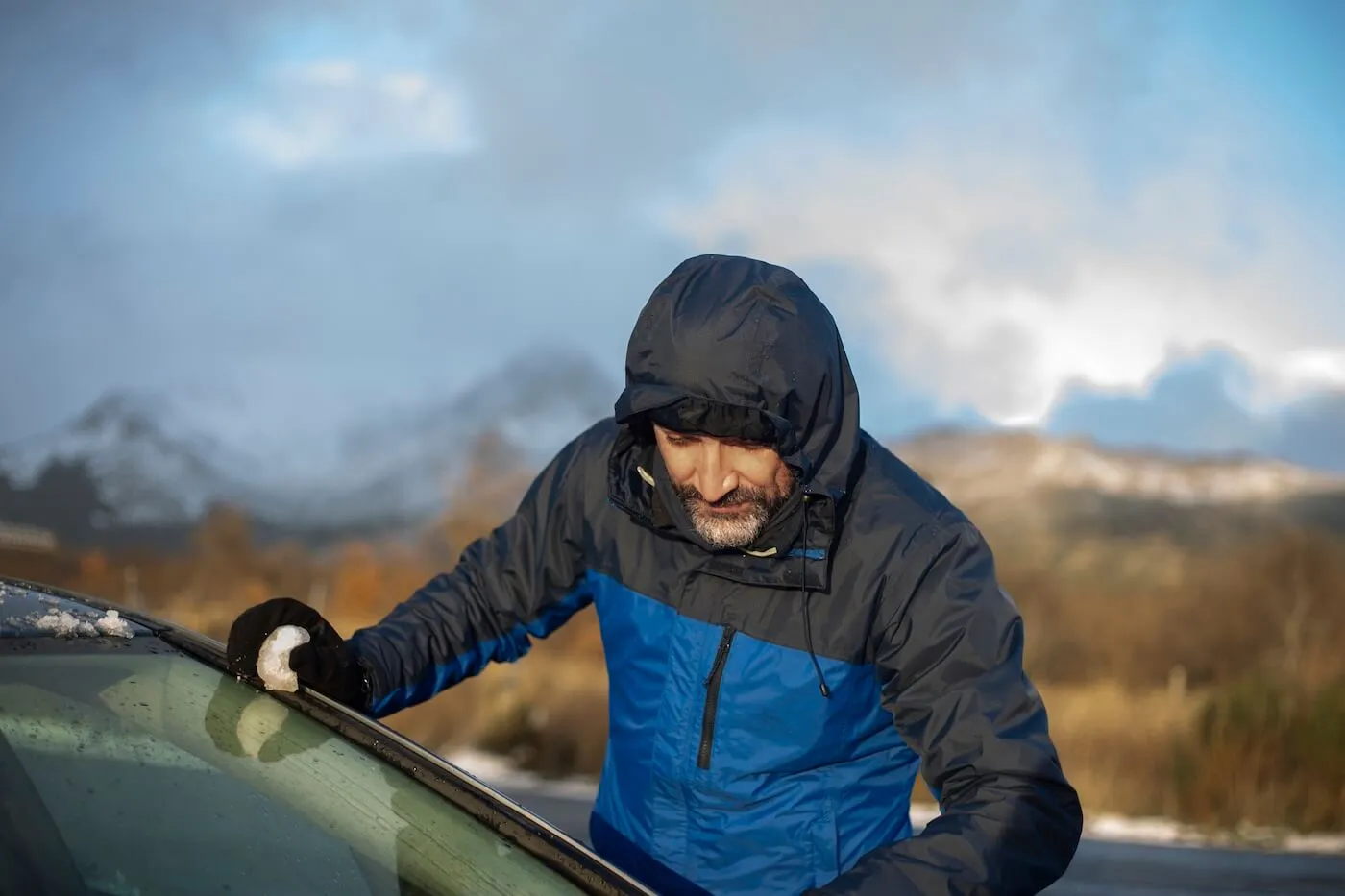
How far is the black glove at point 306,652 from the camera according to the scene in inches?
64.2

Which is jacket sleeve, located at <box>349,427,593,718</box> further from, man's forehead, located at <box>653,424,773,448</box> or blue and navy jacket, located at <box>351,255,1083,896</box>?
man's forehead, located at <box>653,424,773,448</box>

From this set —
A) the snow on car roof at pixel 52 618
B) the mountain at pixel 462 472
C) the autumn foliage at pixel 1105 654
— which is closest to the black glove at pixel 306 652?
the snow on car roof at pixel 52 618

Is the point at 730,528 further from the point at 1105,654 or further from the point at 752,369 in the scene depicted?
the point at 1105,654

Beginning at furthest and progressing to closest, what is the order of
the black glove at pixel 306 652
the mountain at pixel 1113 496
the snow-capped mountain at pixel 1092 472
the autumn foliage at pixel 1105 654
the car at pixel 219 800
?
the snow-capped mountain at pixel 1092 472 < the mountain at pixel 1113 496 < the autumn foliage at pixel 1105 654 < the black glove at pixel 306 652 < the car at pixel 219 800

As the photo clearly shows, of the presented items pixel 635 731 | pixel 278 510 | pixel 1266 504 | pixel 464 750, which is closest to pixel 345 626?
pixel 464 750

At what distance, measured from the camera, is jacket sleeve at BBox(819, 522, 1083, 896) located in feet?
5.08

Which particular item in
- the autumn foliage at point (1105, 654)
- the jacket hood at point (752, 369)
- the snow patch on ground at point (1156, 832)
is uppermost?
the jacket hood at point (752, 369)

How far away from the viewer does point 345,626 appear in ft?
28.1

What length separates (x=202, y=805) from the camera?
147 cm

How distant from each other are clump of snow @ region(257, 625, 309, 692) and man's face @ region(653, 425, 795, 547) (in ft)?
2.01

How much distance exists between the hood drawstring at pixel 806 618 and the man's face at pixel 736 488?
0.20 feet

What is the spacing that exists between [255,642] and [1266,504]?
42.0 feet

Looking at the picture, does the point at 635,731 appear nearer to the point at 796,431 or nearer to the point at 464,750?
the point at 796,431

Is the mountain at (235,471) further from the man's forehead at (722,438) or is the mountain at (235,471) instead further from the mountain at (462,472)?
the man's forehead at (722,438)
